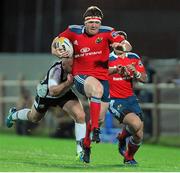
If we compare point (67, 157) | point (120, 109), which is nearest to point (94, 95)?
point (120, 109)

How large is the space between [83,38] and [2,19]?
17.4 meters

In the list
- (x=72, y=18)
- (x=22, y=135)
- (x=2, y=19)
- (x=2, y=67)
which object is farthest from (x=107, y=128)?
(x=2, y=19)

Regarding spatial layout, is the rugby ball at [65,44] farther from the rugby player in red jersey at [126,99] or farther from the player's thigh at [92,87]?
the rugby player in red jersey at [126,99]

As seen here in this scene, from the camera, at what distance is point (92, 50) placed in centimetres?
1412

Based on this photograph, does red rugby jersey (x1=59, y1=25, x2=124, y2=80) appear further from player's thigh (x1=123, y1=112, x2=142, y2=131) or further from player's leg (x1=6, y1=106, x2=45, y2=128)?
player's leg (x1=6, y1=106, x2=45, y2=128)

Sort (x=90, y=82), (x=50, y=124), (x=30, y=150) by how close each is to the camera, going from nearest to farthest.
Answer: (x=90, y=82), (x=30, y=150), (x=50, y=124)

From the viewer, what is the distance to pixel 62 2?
28359 millimetres

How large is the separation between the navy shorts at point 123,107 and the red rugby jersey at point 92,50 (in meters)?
1.09

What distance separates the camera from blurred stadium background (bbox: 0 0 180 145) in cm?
2366

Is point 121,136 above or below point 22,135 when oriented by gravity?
above

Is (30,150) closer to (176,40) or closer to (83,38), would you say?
(83,38)

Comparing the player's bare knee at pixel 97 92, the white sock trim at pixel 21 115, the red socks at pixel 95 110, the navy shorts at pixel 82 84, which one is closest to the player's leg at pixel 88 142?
the navy shorts at pixel 82 84

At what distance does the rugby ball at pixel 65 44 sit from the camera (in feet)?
46.2

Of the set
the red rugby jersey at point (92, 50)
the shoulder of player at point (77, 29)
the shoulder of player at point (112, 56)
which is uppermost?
the shoulder of player at point (77, 29)
